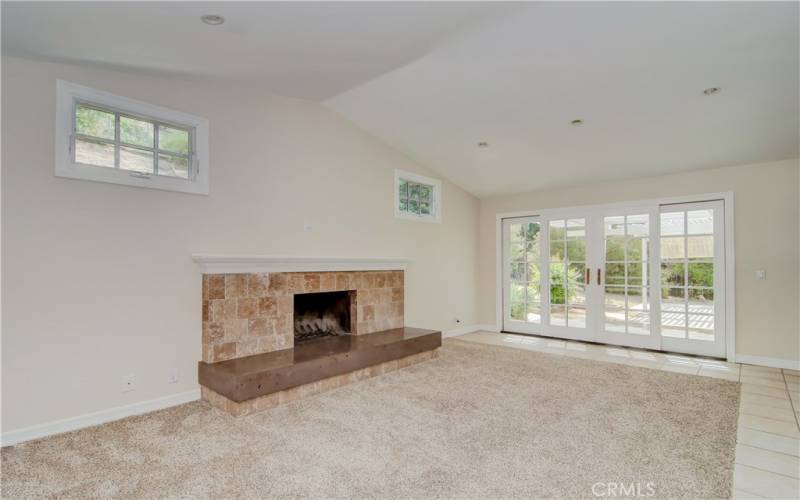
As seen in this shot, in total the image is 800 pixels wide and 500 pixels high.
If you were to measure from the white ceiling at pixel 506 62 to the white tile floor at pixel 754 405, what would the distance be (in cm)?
232

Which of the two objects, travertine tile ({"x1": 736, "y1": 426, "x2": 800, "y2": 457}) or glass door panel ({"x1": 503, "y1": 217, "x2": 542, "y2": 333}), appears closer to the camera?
travertine tile ({"x1": 736, "y1": 426, "x2": 800, "y2": 457})

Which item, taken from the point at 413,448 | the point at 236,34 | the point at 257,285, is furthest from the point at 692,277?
the point at 236,34

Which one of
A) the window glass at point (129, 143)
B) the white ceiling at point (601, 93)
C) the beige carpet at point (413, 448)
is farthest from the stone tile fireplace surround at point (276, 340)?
the white ceiling at point (601, 93)

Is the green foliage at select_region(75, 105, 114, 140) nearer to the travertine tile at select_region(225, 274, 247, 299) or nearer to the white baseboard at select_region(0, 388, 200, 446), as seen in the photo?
the travertine tile at select_region(225, 274, 247, 299)

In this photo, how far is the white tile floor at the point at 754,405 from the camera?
2.19 meters

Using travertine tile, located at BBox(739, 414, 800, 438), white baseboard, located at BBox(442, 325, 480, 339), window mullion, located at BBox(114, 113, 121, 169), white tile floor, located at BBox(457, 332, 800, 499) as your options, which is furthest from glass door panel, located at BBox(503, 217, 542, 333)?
window mullion, located at BBox(114, 113, 121, 169)

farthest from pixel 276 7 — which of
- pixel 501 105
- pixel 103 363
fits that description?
pixel 103 363

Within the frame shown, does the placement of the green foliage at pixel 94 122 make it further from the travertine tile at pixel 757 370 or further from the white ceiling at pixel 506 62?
the travertine tile at pixel 757 370

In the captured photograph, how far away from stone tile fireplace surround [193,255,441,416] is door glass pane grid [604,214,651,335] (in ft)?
9.35

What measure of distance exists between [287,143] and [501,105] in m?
2.17

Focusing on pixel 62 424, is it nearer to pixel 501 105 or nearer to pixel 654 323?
pixel 501 105

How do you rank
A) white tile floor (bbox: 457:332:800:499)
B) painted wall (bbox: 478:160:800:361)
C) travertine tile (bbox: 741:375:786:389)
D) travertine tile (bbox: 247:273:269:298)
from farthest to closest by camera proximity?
painted wall (bbox: 478:160:800:361) < travertine tile (bbox: 741:375:786:389) < travertine tile (bbox: 247:273:269:298) < white tile floor (bbox: 457:332:800:499)

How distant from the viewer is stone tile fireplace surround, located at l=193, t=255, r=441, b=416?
314 cm

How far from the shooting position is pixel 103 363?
115 inches
